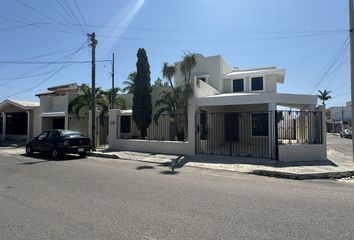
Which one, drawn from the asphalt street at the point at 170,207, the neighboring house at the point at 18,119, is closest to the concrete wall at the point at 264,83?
the asphalt street at the point at 170,207

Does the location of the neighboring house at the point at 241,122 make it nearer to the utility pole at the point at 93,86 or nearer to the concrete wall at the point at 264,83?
the concrete wall at the point at 264,83

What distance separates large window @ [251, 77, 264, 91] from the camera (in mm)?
25062

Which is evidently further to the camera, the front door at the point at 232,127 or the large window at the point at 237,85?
the large window at the point at 237,85

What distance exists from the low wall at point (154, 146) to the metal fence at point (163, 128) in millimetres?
879

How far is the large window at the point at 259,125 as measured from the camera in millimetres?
21891

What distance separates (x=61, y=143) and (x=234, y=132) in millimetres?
12443

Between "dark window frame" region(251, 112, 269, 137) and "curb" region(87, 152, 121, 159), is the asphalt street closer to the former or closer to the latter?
"curb" region(87, 152, 121, 159)

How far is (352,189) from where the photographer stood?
364 inches

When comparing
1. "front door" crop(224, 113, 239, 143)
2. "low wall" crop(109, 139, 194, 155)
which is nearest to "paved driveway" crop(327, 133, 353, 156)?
"front door" crop(224, 113, 239, 143)

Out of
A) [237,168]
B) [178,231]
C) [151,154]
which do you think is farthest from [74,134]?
[178,231]

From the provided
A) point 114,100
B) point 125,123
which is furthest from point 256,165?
point 114,100

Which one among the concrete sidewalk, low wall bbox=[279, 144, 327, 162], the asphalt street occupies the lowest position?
the asphalt street

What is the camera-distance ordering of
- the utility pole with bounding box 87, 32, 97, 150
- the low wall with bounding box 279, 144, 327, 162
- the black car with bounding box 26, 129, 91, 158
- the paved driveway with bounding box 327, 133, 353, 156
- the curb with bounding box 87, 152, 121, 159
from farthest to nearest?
1. the paved driveway with bounding box 327, 133, 353, 156
2. the utility pole with bounding box 87, 32, 97, 150
3. the curb with bounding box 87, 152, 121, 159
4. the black car with bounding box 26, 129, 91, 158
5. the low wall with bounding box 279, 144, 327, 162

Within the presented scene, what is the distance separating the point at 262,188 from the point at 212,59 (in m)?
18.8
